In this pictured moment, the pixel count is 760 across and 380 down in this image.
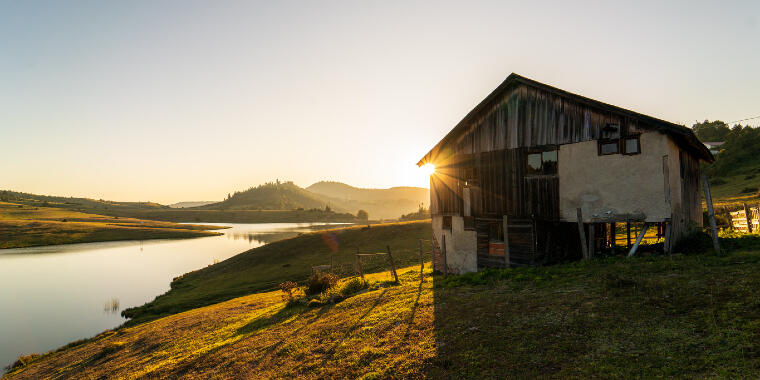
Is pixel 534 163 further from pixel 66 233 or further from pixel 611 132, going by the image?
pixel 66 233

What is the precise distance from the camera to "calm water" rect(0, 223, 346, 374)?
1077 inches

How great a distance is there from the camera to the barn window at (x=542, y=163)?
19766mm

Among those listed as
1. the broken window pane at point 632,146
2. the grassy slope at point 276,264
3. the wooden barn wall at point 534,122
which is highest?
the wooden barn wall at point 534,122

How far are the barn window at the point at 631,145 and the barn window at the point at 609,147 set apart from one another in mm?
302

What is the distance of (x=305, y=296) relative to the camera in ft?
73.3

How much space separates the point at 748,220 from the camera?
78.4 feet

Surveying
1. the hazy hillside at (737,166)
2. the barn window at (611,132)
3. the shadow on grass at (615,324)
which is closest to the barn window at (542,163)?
the barn window at (611,132)

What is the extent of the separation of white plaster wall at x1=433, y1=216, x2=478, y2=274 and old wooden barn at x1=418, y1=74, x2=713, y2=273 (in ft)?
0.23

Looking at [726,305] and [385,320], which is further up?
[726,305]

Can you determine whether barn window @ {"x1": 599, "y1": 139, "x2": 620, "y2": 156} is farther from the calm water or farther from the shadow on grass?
the calm water

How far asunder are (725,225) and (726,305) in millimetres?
23705

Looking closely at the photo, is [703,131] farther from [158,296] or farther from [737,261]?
[158,296]

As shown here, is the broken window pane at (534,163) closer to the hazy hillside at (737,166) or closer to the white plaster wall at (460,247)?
the white plaster wall at (460,247)

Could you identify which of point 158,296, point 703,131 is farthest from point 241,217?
point 703,131
